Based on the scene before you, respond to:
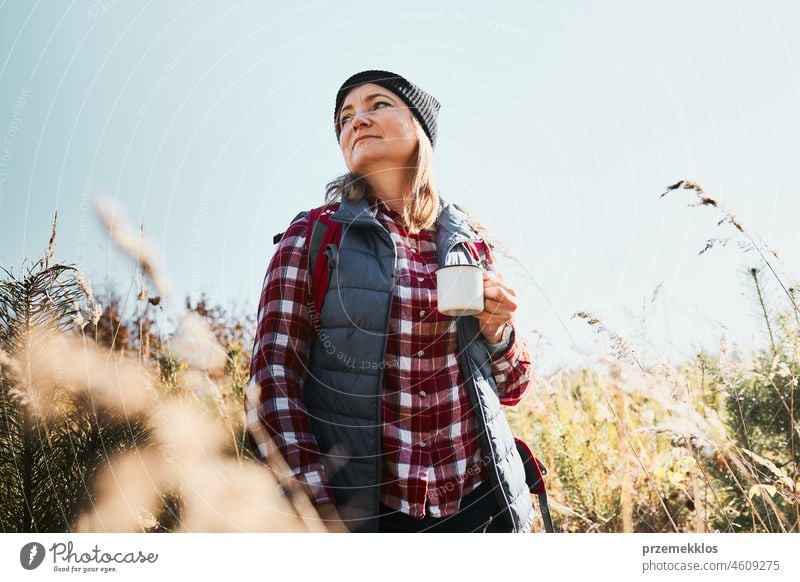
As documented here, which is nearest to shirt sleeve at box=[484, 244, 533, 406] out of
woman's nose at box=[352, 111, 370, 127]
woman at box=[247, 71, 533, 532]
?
woman at box=[247, 71, 533, 532]

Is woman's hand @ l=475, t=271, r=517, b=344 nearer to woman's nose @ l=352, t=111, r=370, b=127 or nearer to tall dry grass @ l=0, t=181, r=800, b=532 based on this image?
tall dry grass @ l=0, t=181, r=800, b=532

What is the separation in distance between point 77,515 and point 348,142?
130cm

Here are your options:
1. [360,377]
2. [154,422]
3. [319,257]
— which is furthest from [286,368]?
[154,422]

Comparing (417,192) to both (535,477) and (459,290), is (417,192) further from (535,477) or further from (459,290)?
(535,477)

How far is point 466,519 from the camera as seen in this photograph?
5.31 ft

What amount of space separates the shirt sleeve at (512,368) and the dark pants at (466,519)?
0.32 m

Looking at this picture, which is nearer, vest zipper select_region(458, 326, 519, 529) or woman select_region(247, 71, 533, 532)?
woman select_region(247, 71, 533, 532)

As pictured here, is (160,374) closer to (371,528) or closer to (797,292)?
(371,528)

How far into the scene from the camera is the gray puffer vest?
4.88ft

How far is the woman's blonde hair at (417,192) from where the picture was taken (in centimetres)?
179

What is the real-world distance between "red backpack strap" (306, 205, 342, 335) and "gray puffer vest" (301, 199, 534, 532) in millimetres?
14

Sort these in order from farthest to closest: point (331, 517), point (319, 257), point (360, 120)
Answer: point (360, 120) < point (319, 257) < point (331, 517)

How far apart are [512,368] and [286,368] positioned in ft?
2.33

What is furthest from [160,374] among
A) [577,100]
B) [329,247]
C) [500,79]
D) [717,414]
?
[717,414]
